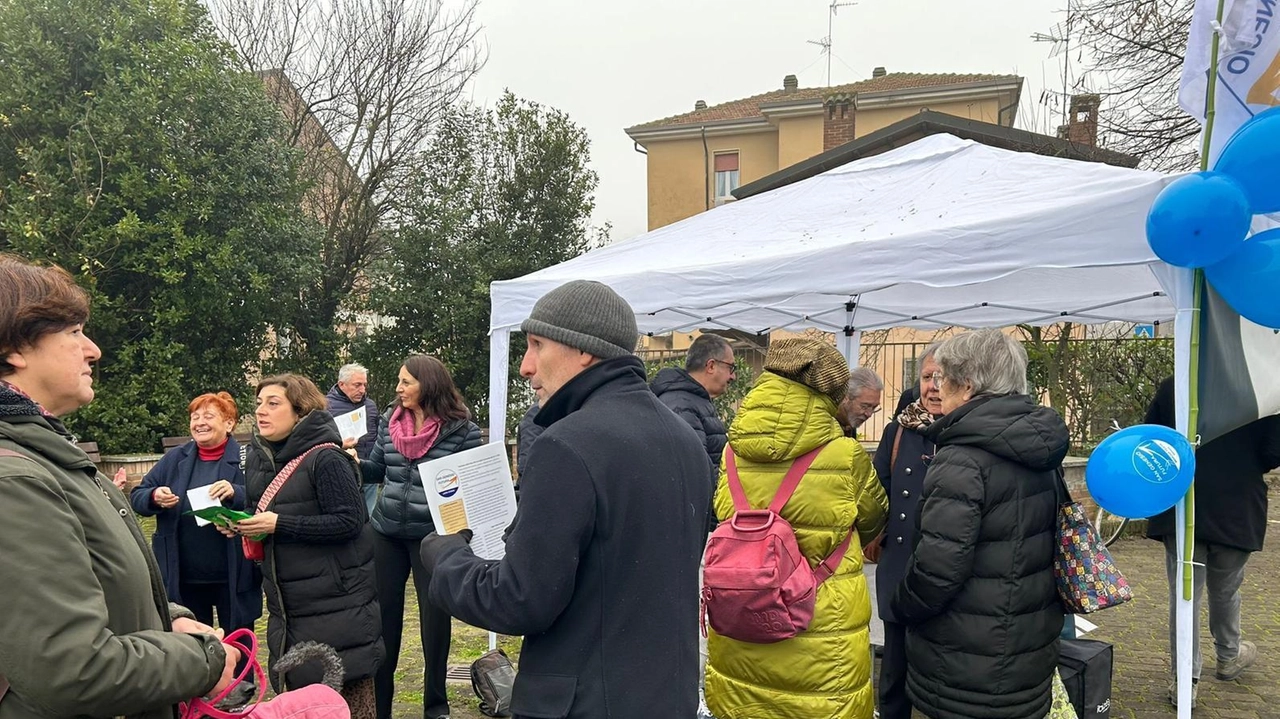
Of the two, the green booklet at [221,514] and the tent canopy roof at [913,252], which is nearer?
the green booklet at [221,514]

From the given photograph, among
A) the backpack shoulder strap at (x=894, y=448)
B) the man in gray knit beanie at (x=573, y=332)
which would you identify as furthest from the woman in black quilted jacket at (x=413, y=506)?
the man in gray knit beanie at (x=573, y=332)

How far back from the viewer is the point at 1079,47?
9.08 metres

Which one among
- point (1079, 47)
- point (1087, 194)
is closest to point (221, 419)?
point (1087, 194)

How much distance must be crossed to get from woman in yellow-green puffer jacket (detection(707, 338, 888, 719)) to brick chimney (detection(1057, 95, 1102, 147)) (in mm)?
8386

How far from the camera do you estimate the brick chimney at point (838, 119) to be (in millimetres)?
21703

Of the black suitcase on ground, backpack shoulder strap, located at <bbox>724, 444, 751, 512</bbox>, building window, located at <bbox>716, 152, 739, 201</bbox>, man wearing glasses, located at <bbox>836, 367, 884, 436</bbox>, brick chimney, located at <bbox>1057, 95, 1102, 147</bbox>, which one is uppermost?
building window, located at <bbox>716, 152, 739, 201</bbox>

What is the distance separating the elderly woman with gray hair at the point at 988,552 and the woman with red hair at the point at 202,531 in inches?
123

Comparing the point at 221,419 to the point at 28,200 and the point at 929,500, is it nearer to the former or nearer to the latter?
the point at 929,500

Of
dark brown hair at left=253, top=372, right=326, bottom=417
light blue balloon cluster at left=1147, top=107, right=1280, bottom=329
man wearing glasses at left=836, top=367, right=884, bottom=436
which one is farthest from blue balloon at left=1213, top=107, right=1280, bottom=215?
dark brown hair at left=253, top=372, right=326, bottom=417

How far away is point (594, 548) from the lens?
1.71m

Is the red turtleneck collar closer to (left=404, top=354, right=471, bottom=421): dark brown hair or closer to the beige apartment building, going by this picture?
(left=404, top=354, right=471, bottom=421): dark brown hair

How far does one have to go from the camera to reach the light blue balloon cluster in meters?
2.50

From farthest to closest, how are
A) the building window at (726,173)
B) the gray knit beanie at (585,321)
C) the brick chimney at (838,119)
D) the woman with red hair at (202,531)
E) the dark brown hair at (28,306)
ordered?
1. the building window at (726,173)
2. the brick chimney at (838,119)
3. the woman with red hair at (202,531)
4. the gray knit beanie at (585,321)
5. the dark brown hair at (28,306)

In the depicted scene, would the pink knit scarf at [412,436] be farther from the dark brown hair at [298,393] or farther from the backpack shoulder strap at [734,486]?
the backpack shoulder strap at [734,486]
